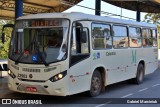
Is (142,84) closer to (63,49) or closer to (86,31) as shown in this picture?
(86,31)

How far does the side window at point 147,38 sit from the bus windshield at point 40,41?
6.55 meters

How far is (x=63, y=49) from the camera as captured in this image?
9.50 m

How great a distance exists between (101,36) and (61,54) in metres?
2.44

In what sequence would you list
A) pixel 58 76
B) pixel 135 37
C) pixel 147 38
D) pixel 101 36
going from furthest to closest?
pixel 147 38 → pixel 135 37 → pixel 101 36 → pixel 58 76

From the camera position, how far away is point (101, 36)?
11.5 m

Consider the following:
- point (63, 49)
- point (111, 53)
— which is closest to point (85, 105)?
point (63, 49)

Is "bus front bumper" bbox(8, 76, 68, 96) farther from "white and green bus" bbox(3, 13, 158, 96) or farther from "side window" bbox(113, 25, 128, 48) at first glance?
"side window" bbox(113, 25, 128, 48)

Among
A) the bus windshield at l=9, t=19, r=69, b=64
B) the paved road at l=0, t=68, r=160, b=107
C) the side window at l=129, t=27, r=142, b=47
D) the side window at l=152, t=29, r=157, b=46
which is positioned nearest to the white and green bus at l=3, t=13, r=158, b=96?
the bus windshield at l=9, t=19, r=69, b=64

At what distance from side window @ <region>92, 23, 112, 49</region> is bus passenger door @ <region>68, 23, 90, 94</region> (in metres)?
0.56

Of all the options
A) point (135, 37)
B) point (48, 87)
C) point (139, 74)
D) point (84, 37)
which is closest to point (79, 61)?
point (84, 37)

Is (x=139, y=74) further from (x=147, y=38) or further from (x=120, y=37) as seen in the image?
(x=120, y=37)

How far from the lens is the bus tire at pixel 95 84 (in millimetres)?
10781

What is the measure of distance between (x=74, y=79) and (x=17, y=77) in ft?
5.26

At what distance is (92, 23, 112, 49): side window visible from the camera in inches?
432
